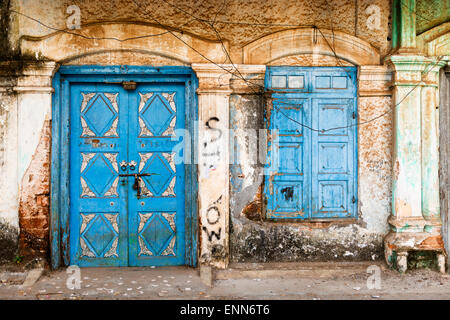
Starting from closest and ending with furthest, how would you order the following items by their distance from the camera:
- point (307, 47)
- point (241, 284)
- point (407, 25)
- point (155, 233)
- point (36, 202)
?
point (241, 284), point (36, 202), point (407, 25), point (307, 47), point (155, 233)

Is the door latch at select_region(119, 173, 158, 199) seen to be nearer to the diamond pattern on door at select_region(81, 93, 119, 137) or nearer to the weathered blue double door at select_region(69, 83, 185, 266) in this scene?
the weathered blue double door at select_region(69, 83, 185, 266)

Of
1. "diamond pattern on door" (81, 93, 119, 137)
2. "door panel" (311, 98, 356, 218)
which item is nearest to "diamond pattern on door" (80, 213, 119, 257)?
"diamond pattern on door" (81, 93, 119, 137)

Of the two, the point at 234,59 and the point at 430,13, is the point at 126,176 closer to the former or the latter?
the point at 234,59

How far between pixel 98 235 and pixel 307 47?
3561 millimetres

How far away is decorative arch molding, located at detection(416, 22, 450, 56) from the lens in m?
5.56

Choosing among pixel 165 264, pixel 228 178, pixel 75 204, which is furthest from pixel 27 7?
pixel 165 264

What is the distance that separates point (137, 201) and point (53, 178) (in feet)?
3.46

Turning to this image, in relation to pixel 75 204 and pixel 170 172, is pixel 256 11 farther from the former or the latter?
pixel 75 204

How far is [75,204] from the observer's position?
561 cm

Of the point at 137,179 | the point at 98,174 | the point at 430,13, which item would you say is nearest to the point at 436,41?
the point at 430,13

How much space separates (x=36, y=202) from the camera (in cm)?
534

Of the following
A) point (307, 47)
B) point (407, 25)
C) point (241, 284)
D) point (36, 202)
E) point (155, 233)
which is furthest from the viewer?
point (155, 233)

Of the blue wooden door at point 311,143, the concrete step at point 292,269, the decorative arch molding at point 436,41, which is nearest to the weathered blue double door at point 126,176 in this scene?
the concrete step at point 292,269
